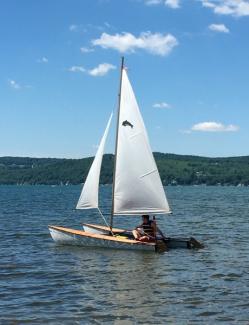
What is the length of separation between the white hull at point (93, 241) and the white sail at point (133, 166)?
7.22ft

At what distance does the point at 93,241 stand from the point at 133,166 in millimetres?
5193

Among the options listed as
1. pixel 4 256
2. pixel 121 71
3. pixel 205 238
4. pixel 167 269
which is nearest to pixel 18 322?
pixel 167 269

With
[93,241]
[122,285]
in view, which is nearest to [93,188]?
[93,241]

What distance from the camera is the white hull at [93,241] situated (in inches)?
1273

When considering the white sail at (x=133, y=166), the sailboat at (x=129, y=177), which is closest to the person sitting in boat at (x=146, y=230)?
the sailboat at (x=129, y=177)

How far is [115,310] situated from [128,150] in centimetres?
1715

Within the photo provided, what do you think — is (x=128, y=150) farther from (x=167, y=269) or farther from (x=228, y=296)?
(x=228, y=296)

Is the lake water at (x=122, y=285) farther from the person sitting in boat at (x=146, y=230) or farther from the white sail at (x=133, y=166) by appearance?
the white sail at (x=133, y=166)

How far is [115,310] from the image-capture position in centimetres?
1889

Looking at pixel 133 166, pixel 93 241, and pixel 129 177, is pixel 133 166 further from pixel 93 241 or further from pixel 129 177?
pixel 93 241

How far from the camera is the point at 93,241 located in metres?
34.0

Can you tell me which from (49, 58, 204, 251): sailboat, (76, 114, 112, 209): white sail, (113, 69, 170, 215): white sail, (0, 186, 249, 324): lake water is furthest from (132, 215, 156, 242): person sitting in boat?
(76, 114, 112, 209): white sail

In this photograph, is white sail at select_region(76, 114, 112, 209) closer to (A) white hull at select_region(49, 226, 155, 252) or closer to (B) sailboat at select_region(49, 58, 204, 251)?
(B) sailboat at select_region(49, 58, 204, 251)

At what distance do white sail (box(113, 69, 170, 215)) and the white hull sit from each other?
7.22 feet
